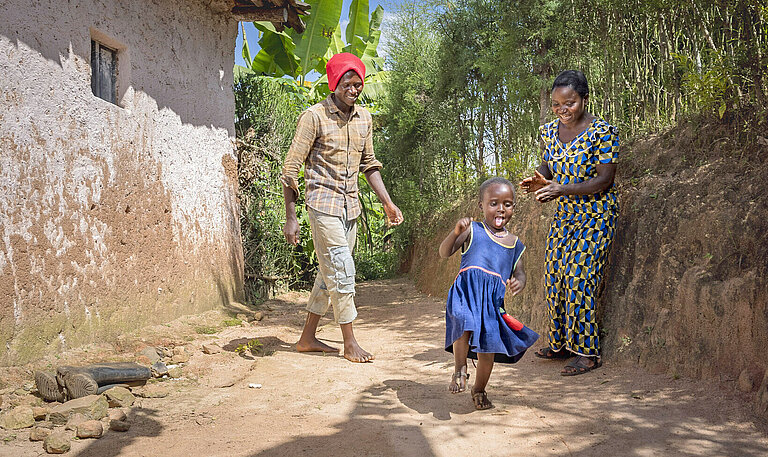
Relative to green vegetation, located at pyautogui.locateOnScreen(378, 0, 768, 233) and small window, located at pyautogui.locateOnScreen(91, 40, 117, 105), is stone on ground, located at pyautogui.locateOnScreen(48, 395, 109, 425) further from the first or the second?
green vegetation, located at pyautogui.locateOnScreen(378, 0, 768, 233)

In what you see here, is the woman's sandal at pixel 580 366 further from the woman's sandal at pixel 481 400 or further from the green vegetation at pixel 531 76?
the green vegetation at pixel 531 76

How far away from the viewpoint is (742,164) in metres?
3.54

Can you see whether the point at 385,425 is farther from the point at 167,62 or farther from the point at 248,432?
the point at 167,62

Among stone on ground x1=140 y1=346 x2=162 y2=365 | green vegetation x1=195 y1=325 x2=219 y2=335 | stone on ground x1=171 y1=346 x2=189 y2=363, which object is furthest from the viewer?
green vegetation x1=195 y1=325 x2=219 y2=335

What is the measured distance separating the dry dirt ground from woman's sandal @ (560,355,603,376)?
0.05 m

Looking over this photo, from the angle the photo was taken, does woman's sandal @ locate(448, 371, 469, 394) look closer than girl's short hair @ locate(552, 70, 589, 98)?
Yes

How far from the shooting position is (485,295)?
10.2 feet

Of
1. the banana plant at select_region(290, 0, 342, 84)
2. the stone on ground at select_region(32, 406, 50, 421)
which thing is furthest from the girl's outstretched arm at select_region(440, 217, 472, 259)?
the banana plant at select_region(290, 0, 342, 84)

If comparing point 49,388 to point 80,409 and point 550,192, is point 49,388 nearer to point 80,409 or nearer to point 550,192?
point 80,409

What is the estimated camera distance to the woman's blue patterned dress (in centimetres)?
375

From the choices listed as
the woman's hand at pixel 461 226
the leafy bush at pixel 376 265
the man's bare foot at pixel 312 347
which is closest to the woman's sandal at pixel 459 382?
the woman's hand at pixel 461 226

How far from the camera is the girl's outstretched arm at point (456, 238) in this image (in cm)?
317

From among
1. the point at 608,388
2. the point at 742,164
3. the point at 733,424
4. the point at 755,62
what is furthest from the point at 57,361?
the point at 755,62

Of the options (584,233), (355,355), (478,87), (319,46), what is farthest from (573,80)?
(319,46)
